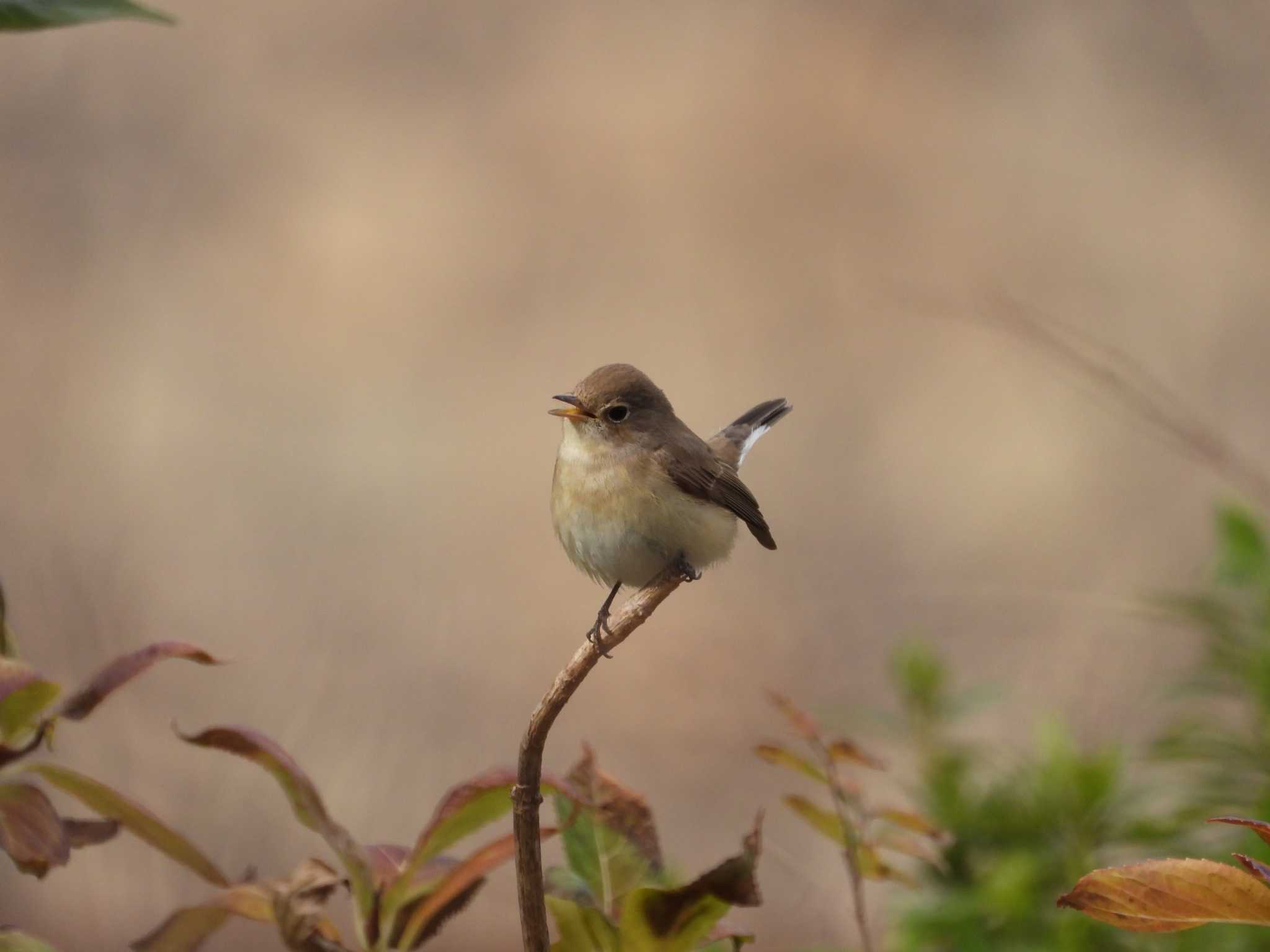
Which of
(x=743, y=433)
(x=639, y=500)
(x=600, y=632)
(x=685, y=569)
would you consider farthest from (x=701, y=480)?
(x=600, y=632)

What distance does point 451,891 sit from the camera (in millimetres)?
900

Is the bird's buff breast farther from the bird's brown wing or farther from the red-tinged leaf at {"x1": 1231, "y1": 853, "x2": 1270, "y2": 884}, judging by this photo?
the red-tinged leaf at {"x1": 1231, "y1": 853, "x2": 1270, "y2": 884}

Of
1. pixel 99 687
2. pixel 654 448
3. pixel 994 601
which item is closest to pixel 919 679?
pixel 654 448

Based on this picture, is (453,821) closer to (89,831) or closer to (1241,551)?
(89,831)

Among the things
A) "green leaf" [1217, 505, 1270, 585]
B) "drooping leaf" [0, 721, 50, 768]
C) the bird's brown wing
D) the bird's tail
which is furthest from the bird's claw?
"green leaf" [1217, 505, 1270, 585]

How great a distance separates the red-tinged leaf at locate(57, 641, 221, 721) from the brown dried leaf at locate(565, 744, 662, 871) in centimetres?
26

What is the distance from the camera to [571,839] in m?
0.92

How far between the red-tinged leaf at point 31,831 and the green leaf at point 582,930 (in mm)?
307

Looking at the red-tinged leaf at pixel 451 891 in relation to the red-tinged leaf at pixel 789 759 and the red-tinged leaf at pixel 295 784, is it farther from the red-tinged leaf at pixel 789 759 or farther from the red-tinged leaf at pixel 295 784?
the red-tinged leaf at pixel 789 759

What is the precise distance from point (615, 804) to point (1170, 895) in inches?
13.9

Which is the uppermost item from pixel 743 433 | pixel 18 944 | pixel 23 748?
pixel 743 433

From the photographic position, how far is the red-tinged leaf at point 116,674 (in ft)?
2.77

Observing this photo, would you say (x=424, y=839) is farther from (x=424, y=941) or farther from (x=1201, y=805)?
(x=1201, y=805)

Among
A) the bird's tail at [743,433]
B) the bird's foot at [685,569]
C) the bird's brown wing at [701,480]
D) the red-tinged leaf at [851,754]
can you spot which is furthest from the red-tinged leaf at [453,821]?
the bird's tail at [743,433]
